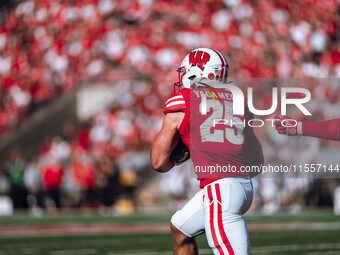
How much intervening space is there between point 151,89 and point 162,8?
309 centimetres

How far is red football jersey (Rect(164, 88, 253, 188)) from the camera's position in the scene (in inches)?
136

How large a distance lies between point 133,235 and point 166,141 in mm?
7213

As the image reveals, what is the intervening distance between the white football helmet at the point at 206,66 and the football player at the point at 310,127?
39cm

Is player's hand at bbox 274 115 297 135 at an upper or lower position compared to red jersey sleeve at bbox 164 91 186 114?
lower

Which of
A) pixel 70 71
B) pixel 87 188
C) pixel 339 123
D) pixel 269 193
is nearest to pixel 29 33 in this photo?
pixel 70 71

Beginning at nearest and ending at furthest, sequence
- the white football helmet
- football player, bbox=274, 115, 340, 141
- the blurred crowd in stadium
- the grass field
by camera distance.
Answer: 1. football player, bbox=274, 115, 340, 141
2. the white football helmet
3. the grass field
4. the blurred crowd in stadium

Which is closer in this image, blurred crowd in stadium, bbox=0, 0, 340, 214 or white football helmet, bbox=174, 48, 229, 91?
white football helmet, bbox=174, 48, 229, 91

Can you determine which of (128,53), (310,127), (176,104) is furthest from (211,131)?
(128,53)

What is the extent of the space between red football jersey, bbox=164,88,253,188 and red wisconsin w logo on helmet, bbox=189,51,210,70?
158mm

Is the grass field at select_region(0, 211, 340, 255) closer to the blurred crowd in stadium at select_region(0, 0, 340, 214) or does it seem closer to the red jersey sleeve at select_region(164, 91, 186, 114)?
the blurred crowd in stadium at select_region(0, 0, 340, 214)

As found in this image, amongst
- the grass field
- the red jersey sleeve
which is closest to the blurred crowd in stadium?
the grass field

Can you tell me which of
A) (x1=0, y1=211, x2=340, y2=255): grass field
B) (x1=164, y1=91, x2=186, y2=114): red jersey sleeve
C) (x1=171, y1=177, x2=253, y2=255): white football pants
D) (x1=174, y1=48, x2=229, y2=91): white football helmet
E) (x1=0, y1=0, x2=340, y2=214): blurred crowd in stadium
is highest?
(x1=0, y1=0, x2=340, y2=214): blurred crowd in stadium

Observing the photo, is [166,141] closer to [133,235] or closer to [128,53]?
[133,235]

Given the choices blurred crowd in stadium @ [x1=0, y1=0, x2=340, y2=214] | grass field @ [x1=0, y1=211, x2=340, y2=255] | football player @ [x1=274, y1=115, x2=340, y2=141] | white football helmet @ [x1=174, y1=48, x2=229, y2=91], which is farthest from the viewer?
blurred crowd in stadium @ [x1=0, y1=0, x2=340, y2=214]
